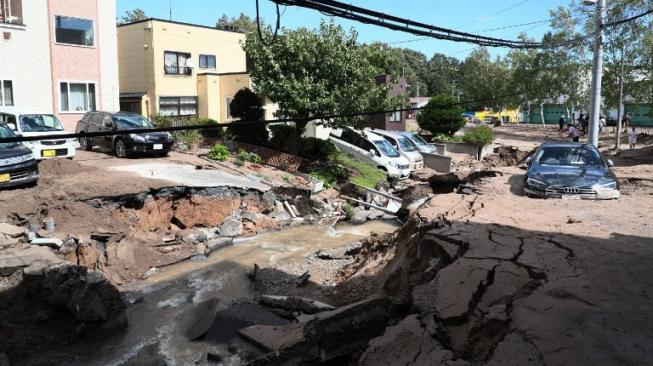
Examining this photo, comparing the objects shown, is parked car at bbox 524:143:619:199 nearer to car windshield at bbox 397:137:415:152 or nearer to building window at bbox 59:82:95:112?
car windshield at bbox 397:137:415:152

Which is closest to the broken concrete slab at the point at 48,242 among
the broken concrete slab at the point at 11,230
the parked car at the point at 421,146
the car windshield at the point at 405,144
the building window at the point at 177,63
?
the broken concrete slab at the point at 11,230

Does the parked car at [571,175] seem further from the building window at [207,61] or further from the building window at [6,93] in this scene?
the building window at [207,61]

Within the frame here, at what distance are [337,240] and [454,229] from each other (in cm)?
656

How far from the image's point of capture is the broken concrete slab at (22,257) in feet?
30.8

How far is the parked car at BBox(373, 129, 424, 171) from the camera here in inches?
959

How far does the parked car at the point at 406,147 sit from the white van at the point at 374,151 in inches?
32.2

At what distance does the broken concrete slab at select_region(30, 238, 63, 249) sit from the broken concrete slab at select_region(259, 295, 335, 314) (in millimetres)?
4583

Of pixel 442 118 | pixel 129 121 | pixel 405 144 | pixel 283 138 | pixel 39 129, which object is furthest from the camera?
pixel 442 118

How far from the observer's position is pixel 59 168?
15578 mm

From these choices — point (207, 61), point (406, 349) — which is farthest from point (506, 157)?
point (406, 349)

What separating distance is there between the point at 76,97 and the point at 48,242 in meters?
14.4

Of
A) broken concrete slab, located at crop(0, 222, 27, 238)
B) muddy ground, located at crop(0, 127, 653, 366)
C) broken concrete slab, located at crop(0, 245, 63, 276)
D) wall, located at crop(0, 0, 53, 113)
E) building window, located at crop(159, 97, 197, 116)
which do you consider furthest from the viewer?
building window, located at crop(159, 97, 197, 116)

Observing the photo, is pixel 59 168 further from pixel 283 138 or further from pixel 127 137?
pixel 283 138

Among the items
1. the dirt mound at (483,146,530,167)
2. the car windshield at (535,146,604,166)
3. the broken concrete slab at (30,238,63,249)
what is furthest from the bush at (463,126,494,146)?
the broken concrete slab at (30,238,63,249)
